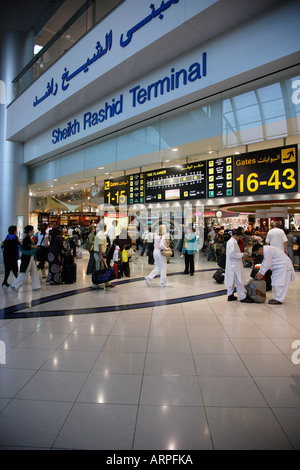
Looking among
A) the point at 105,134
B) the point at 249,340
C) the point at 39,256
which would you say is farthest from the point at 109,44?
the point at 249,340

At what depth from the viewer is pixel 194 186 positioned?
291 inches

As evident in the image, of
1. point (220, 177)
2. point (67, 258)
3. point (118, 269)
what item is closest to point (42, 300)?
Answer: point (67, 258)

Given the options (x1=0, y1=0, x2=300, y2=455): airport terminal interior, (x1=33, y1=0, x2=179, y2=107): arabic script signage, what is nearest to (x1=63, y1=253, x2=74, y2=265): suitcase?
(x1=0, y1=0, x2=300, y2=455): airport terminal interior

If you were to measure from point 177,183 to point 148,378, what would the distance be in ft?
18.9

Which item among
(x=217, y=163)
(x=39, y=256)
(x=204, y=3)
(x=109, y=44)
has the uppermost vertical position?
(x=109, y=44)

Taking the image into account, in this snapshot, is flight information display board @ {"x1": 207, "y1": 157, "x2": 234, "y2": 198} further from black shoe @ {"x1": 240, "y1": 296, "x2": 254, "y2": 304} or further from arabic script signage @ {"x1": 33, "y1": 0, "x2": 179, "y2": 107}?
arabic script signage @ {"x1": 33, "y1": 0, "x2": 179, "y2": 107}

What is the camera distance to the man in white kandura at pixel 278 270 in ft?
18.8

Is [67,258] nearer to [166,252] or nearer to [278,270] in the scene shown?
[166,252]

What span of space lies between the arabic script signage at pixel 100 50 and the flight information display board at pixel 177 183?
10.3 ft

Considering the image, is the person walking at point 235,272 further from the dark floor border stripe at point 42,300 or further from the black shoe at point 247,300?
the dark floor border stripe at point 42,300

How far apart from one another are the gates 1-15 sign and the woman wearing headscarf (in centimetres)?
463

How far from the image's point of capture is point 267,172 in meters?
6.14

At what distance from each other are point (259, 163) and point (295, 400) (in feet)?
16.3

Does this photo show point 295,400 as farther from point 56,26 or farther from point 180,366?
point 56,26
